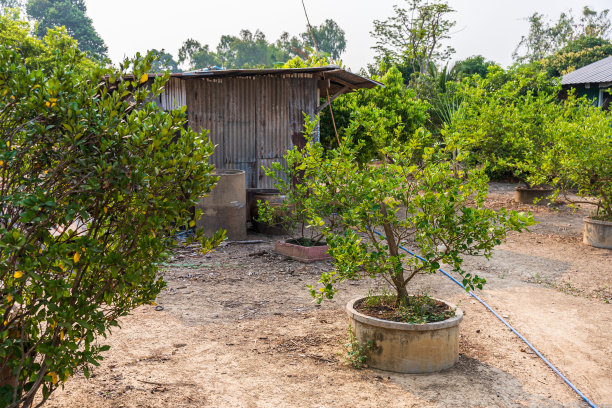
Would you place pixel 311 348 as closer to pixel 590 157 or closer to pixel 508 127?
pixel 590 157

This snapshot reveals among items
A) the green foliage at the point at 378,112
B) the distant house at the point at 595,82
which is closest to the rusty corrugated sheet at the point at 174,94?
the green foliage at the point at 378,112

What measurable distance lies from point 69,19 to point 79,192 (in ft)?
259

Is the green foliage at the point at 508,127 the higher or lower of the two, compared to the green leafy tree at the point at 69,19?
lower

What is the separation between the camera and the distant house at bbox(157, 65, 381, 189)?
10.2m

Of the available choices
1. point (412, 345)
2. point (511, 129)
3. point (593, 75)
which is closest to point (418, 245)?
point (412, 345)

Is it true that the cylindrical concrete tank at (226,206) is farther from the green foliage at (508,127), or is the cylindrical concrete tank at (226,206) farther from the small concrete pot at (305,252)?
the green foliage at (508,127)

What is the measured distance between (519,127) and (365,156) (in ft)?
12.9

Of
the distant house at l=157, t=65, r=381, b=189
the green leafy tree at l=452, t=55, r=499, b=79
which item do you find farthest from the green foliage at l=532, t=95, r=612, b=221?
the green leafy tree at l=452, t=55, r=499, b=79

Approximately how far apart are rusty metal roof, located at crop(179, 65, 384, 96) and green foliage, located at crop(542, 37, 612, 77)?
66.2 ft

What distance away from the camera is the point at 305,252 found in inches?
319

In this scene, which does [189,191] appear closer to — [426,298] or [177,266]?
[426,298]

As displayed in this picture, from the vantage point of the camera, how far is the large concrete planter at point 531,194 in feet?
46.4

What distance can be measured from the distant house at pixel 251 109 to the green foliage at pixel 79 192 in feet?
24.6

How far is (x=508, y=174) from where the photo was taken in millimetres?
18750
